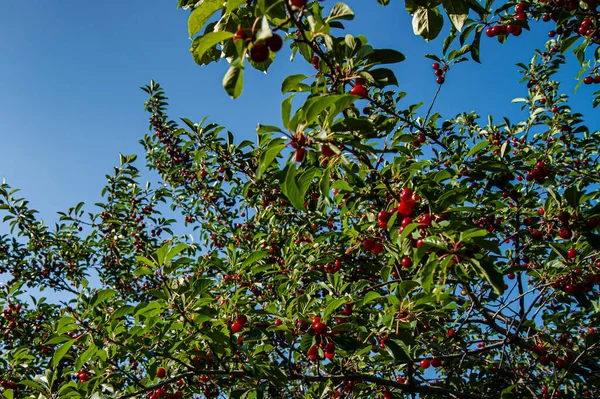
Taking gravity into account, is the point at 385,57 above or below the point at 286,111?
above

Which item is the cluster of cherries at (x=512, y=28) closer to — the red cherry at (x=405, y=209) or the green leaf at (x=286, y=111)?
the red cherry at (x=405, y=209)

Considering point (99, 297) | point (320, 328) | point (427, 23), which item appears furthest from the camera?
point (320, 328)

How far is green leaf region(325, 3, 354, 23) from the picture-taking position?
6.09ft

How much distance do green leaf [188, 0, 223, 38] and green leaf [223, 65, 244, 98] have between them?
20.5 inches

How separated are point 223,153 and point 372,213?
107 inches

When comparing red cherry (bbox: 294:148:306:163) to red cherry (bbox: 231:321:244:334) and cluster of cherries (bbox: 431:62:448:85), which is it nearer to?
red cherry (bbox: 231:321:244:334)

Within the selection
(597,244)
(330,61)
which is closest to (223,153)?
(330,61)

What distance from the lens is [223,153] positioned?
491 cm

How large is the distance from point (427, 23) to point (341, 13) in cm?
47

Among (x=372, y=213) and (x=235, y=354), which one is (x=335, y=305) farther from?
(x=235, y=354)

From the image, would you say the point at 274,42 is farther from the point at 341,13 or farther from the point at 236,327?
the point at 236,327

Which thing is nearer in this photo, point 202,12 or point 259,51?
point 259,51

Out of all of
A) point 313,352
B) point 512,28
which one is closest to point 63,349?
point 313,352

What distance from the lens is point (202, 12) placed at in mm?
1719
